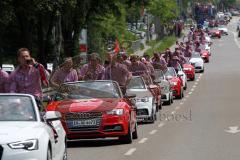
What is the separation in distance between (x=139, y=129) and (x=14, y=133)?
11693 millimetres

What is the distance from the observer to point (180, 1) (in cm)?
14662

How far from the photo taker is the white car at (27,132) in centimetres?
1103

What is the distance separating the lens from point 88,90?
62.9 ft

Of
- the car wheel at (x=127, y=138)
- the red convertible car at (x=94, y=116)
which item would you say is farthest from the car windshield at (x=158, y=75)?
the car wheel at (x=127, y=138)

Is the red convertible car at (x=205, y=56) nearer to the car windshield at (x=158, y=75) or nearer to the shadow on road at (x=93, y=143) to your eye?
the car windshield at (x=158, y=75)

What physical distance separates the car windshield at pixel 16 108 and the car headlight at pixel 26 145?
116 centimetres

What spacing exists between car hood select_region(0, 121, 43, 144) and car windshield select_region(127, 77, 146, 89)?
14.0 m

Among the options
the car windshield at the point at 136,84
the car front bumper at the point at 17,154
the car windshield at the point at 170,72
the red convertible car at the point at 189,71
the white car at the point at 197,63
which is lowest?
the white car at the point at 197,63

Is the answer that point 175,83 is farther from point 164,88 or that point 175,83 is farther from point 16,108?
point 16,108

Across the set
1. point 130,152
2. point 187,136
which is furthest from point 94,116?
point 187,136

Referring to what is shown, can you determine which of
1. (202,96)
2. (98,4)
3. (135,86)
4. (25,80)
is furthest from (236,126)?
(98,4)

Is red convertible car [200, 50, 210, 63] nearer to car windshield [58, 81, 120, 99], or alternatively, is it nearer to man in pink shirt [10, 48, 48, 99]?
car windshield [58, 81, 120, 99]

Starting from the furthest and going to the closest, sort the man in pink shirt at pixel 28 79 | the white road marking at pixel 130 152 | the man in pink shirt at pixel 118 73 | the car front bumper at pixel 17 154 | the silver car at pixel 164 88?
the silver car at pixel 164 88 < the man in pink shirt at pixel 118 73 < the white road marking at pixel 130 152 < the man in pink shirt at pixel 28 79 < the car front bumper at pixel 17 154

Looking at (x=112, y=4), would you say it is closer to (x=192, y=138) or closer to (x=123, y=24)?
(x=123, y=24)
